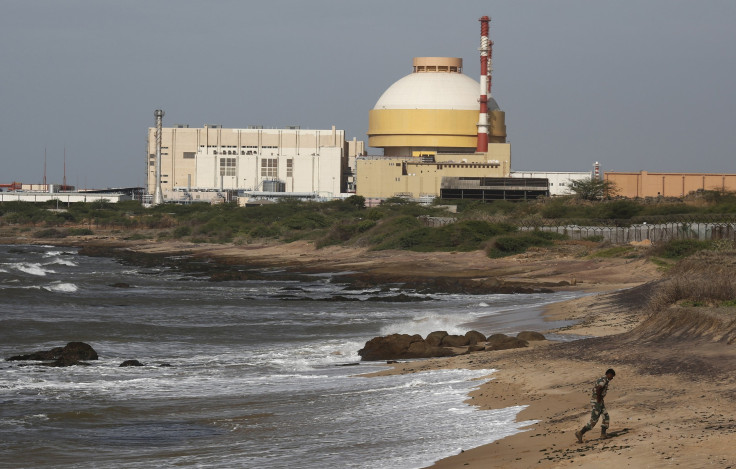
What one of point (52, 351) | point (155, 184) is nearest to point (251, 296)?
point (52, 351)

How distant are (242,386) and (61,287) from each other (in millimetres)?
30295

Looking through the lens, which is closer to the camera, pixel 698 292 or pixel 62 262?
pixel 698 292

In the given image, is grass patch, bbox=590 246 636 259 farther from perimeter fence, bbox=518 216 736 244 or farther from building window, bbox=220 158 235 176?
building window, bbox=220 158 235 176

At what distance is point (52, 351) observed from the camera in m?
25.8

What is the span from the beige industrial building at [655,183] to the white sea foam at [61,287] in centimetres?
7224

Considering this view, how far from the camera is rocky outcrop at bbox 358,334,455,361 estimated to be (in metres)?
24.4

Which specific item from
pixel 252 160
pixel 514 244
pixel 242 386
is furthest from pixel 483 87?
pixel 242 386

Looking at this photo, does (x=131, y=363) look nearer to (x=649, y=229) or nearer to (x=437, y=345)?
(x=437, y=345)

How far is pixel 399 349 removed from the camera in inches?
969

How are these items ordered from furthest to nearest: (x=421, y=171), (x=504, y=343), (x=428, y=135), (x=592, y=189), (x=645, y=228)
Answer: (x=428, y=135) < (x=421, y=171) < (x=592, y=189) < (x=645, y=228) < (x=504, y=343)

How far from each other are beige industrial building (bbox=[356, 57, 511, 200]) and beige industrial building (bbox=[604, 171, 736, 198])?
57.8 feet

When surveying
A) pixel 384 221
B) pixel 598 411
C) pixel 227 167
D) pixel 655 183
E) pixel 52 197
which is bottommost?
pixel 598 411

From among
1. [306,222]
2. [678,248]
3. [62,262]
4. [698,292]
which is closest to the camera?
[698,292]

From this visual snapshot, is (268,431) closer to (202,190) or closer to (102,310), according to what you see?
(102,310)
